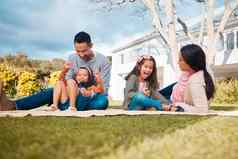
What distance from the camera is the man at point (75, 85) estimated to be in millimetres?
5410

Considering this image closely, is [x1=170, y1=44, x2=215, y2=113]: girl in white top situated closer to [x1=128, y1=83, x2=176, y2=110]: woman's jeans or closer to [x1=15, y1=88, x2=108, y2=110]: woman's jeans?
[x1=128, y1=83, x2=176, y2=110]: woman's jeans

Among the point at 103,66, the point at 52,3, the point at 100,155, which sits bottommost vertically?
the point at 100,155

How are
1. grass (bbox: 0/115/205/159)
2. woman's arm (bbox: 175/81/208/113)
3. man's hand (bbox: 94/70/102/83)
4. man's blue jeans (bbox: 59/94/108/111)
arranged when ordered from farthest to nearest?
man's blue jeans (bbox: 59/94/108/111) → man's hand (bbox: 94/70/102/83) → woman's arm (bbox: 175/81/208/113) → grass (bbox: 0/115/205/159)

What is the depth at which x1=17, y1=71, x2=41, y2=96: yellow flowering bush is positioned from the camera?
2206 cm

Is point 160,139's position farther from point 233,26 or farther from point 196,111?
point 233,26

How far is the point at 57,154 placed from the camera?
194cm

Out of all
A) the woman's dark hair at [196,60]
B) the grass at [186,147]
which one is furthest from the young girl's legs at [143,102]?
the grass at [186,147]

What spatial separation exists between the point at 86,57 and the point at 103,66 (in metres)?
0.28

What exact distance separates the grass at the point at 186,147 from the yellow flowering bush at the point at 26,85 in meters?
19.9

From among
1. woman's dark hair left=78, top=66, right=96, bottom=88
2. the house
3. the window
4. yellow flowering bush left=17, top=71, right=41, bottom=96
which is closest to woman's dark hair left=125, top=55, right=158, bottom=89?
woman's dark hair left=78, top=66, right=96, bottom=88

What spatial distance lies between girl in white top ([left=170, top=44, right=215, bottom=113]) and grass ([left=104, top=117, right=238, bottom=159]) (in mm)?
2254

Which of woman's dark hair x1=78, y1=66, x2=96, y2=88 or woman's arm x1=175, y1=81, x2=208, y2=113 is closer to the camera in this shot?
woman's arm x1=175, y1=81, x2=208, y2=113

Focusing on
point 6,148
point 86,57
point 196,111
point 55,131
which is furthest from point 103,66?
point 6,148

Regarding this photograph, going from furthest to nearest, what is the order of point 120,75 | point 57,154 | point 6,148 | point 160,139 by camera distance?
point 120,75
point 160,139
point 6,148
point 57,154
